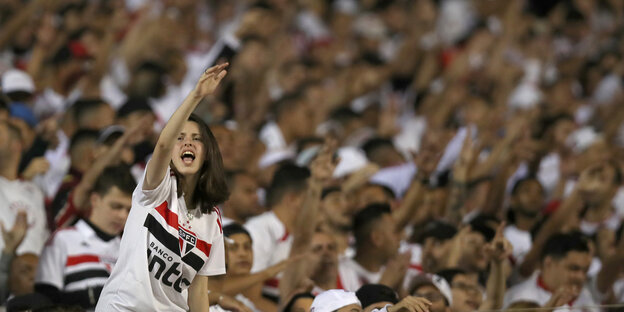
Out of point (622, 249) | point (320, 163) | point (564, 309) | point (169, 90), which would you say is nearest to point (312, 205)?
point (320, 163)

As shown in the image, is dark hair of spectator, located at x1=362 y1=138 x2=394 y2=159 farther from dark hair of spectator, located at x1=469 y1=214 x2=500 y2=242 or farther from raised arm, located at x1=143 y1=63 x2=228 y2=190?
raised arm, located at x1=143 y1=63 x2=228 y2=190

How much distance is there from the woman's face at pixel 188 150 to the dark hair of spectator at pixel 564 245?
3.21 m

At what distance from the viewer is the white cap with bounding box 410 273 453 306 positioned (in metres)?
5.50

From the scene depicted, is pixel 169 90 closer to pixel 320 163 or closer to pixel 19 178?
pixel 19 178

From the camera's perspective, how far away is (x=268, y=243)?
243 inches

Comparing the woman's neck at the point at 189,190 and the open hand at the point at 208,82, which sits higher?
the open hand at the point at 208,82

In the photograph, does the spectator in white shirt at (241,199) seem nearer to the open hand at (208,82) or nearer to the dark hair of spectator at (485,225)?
the dark hair of spectator at (485,225)

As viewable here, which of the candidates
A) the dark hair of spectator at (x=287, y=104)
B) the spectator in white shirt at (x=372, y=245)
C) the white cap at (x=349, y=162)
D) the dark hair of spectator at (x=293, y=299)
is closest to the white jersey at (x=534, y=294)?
the spectator in white shirt at (x=372, y=245)

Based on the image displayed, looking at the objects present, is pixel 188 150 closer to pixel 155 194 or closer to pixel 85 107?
pixel 155 194

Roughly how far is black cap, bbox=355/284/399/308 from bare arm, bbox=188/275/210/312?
981mm

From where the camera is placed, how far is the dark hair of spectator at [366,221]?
652 centimetres

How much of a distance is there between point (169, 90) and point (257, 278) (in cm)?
398

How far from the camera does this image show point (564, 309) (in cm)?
502

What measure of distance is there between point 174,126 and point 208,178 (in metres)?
0.41
